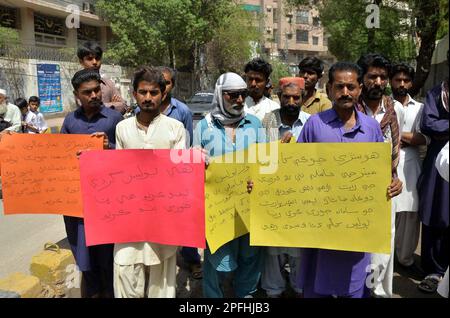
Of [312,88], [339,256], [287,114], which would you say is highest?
[312,88]

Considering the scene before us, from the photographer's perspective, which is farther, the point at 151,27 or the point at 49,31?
the point at 49,31

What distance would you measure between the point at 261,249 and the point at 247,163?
2.91 ft

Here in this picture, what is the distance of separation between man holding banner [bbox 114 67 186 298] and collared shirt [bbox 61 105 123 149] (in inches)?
11.5

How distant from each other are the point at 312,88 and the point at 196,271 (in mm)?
2100

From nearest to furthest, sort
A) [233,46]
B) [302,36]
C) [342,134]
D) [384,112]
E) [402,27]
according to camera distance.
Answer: [342,134], [384,112], [402,27], [233,46], [302,36]

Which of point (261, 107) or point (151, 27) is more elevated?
point (151, 27)

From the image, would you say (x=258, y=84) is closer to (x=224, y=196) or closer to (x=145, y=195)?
(x=224, y=196)

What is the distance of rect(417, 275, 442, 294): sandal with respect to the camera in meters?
3.28

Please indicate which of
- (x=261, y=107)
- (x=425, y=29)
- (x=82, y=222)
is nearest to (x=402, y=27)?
(x=425, y=29)

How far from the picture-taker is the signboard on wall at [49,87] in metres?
16.9

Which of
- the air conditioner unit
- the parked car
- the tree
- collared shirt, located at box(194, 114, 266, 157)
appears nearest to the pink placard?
collared shirt, located at box(194, 114, 266, 157)

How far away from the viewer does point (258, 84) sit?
12.2 ft

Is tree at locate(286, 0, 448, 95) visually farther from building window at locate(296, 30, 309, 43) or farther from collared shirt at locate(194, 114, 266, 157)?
building window at locate(296, 30, 309, 43)

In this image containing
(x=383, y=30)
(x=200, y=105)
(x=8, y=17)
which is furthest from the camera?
(x=8, y=17)
